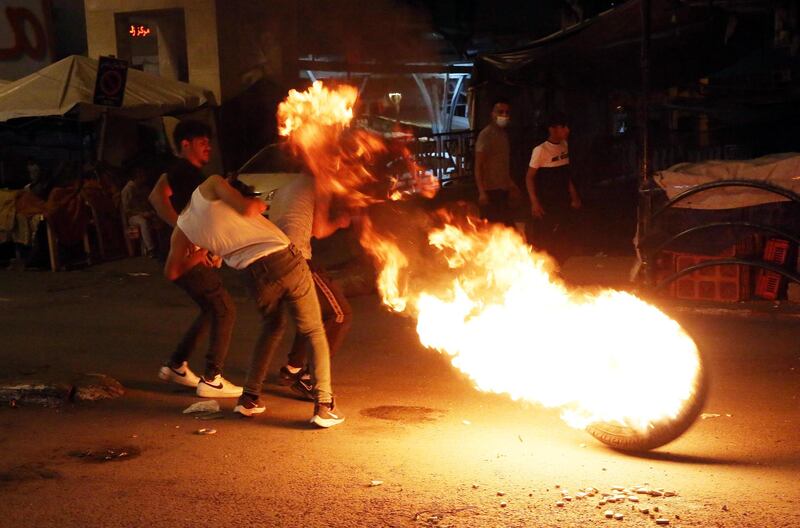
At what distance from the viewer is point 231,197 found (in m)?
6.09

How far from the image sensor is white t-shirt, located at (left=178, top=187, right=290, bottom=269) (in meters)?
6.18

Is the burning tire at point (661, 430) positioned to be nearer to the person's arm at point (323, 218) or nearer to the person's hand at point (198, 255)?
the person's arm at point (323, 218)

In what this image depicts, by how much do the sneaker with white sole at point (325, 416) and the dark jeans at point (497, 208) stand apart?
217 inches

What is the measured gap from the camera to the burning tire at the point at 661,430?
210 inches

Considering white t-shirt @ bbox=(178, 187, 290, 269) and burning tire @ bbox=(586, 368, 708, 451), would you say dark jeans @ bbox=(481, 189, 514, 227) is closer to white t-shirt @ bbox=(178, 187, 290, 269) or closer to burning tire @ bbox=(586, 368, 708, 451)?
white t-shirt @ bbox=(178, 187, 290, 269)

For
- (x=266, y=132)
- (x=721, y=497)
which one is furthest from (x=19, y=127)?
(x=721, y=497)

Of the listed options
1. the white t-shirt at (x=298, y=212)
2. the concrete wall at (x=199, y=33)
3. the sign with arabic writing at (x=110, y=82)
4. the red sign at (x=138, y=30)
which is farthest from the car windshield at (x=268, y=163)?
the white t-shirt at (x=298, y=212)

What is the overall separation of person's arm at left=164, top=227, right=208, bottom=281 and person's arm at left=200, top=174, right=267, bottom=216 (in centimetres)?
52

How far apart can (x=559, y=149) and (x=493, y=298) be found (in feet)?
14.2

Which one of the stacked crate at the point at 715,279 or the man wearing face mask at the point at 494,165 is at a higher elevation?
the man wearing face mask at the point at 494,165

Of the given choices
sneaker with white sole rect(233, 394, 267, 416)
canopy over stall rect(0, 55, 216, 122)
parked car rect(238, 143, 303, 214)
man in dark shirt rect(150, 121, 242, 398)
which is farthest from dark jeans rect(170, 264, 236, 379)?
canopy over stall rect(0, 55, 216, 122)

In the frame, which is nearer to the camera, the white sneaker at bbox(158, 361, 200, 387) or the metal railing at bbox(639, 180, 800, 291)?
the white sneaker at bbox(158, 361, 200, 387)

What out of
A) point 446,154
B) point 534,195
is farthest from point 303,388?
point 446,154

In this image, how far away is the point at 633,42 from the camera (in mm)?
14531
